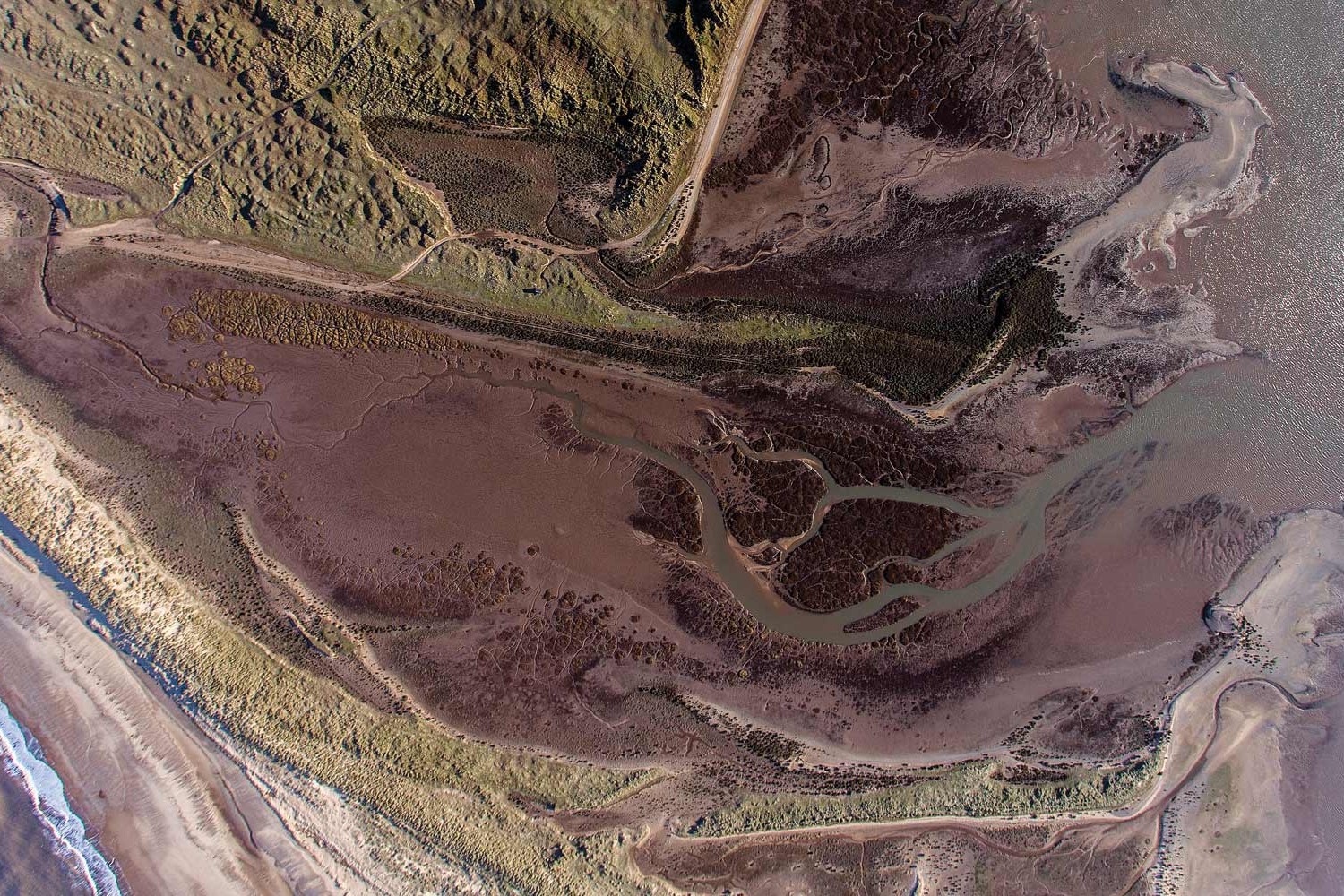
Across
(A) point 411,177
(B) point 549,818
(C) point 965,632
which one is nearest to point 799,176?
(A) point 411,177

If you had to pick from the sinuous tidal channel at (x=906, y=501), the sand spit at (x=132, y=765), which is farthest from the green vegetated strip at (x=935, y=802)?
the sand spit at (x=132, y=765)

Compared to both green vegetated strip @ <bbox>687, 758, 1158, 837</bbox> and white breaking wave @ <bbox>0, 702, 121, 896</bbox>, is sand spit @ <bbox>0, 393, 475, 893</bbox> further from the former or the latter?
green vegetated strip @ <bbox>687, 758, 1158, 837</bbox>

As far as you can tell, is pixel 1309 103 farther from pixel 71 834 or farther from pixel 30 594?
pixel 71 834

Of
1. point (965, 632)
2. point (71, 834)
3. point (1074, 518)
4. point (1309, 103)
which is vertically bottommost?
point (71, 834)

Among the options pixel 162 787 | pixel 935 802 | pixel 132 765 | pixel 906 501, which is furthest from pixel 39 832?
pixel 906 501

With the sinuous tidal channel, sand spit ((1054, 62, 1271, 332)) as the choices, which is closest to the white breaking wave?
the sinuous tidal channel

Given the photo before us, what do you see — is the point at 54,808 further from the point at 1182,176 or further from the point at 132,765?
the point at 1182,176

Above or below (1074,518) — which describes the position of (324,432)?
below
